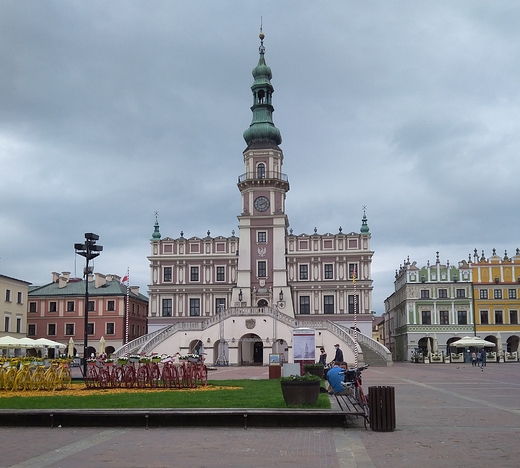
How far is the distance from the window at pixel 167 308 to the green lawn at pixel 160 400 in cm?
4674

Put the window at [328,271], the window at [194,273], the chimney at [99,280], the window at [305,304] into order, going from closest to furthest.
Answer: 1. the window at [305,304]
2. the window at [328,271]
3. the window at [194,273]
4. the chimney at [99,280]

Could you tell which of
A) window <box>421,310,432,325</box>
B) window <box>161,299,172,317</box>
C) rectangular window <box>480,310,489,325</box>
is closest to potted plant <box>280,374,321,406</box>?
window <box>161,299,172,317</box>

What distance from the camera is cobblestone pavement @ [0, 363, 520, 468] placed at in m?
10.6

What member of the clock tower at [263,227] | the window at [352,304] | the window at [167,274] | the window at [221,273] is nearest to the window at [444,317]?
the window at [352,304]

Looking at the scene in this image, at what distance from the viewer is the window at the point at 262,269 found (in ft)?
218

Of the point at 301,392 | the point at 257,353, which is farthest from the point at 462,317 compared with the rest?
the point at 301,392

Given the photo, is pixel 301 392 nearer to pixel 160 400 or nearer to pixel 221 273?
pixel 160 400

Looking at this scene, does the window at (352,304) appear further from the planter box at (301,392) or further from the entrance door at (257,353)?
the planter box at (301,392)

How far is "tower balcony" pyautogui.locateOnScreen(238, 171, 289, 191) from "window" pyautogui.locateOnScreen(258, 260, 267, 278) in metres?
7.90

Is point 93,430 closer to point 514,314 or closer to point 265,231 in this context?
point 265,231

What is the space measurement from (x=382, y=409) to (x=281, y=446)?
8.84 feet

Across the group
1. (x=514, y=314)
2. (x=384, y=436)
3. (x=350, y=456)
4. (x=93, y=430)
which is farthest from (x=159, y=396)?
(x=514, y=314)

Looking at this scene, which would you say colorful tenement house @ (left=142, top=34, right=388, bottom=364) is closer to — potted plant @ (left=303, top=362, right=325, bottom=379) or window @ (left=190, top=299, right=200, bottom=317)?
window @ (left=190, top=299, right=200, bottom=317)

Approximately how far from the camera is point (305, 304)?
224 ft
